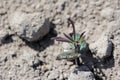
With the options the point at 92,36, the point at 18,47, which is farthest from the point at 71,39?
the point at 18,47

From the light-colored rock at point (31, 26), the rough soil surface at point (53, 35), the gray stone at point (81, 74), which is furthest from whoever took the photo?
the light-colored rock at point (31, 26)

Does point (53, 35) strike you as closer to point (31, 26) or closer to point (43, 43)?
point (43, 43)

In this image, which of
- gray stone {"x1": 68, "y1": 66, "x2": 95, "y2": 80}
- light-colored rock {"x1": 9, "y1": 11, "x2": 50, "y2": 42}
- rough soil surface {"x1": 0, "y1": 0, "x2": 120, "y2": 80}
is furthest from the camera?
light-colored rock {"x1": 9, "y1": 11, "x2": 50, "y2": 42}

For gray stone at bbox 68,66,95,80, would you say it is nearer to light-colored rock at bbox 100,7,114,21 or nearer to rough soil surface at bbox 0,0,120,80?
rough soil surface at bbox 0,0,120,80

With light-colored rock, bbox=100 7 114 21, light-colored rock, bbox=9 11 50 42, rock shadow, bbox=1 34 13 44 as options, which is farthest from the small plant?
rock shadow, bbox=1 34 13 44

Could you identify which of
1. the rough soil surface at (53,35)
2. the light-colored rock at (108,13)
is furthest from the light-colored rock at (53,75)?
the light-colored rock at (108,13)

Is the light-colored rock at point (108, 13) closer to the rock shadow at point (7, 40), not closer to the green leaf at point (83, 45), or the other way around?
the green leaf at point (83, 45)
